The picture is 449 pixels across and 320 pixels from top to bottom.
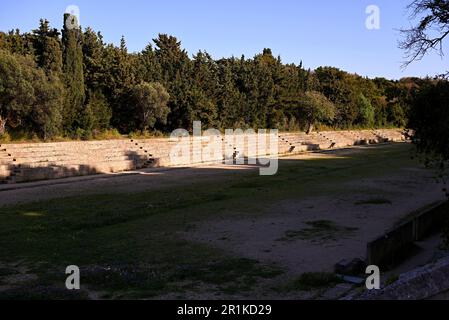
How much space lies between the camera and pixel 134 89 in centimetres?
4012

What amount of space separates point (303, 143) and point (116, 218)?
37.5 m

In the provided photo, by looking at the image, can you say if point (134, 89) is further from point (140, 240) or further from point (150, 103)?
point (140, 240)

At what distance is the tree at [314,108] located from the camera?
58938 mm

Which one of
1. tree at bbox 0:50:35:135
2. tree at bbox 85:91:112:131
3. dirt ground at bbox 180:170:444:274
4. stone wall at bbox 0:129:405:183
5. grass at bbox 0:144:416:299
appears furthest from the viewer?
tree at bbox 85:91:112:131

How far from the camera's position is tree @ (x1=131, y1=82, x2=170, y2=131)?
3981cm

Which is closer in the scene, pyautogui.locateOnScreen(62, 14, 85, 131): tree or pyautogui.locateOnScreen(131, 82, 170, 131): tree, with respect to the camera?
pyautogui.locateOnScreen(62, 14, 85, 131): tree

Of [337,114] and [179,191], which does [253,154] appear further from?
[337,114]

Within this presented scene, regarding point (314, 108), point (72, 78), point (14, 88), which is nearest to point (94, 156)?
point (14, 88)

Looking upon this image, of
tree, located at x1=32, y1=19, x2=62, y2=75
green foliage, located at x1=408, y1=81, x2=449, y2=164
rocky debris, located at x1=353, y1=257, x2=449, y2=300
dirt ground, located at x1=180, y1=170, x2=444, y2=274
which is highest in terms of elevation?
tree, located at x1=32, y1=19, x2=62, y2=75

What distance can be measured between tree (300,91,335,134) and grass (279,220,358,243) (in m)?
44.2

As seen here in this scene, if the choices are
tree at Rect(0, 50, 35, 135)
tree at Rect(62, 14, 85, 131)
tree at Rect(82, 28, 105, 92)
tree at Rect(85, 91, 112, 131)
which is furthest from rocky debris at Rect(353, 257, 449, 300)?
tree at Rect(82, 28, 105, 92)

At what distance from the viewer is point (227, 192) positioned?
20969 mm

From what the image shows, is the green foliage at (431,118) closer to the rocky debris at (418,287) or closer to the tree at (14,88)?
the rocky debris at (418,287)

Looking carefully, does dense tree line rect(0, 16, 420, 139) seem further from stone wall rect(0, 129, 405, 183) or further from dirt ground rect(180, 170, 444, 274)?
dirt ground rect(180, 170, 444, 274)
